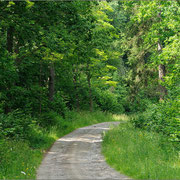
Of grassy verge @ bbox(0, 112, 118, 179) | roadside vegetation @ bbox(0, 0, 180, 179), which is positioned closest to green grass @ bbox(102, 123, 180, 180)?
roadside vegetation @ bbox(0, 0, 180, 179)

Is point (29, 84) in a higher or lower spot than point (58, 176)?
higher

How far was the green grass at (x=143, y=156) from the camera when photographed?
773 centimetres

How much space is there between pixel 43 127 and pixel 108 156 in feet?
22.8

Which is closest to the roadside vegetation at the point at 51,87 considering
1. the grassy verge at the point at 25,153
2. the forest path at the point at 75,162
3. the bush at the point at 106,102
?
the grassy verge at the point at 25,153

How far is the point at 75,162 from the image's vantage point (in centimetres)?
989

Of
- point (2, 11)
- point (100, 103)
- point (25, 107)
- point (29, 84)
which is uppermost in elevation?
point (2, 11)

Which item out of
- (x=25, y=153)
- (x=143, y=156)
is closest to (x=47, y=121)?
(x=25, y=153)

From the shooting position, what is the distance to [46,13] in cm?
1128

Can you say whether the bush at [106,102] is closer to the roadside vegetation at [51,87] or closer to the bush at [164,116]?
the roadside vegetation at [51,87]

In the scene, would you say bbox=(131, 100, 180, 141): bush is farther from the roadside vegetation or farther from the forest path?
the forest path

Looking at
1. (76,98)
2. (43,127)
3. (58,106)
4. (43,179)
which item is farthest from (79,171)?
(76,98)

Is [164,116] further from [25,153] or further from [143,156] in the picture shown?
[25,153]

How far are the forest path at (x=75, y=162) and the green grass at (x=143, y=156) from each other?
433 millimetres

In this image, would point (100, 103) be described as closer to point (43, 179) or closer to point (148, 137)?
point (148, 137)
